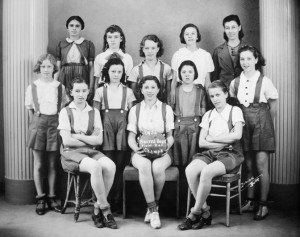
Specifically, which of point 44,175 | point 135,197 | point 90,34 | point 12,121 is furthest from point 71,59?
point 135,197

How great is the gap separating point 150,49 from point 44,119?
133 cm

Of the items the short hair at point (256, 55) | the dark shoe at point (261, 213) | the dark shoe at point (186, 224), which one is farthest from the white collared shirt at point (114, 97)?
the dark shoe at point (261, 213)

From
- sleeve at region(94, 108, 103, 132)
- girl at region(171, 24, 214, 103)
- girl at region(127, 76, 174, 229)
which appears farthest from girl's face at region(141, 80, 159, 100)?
sleeve at region(94, 108, 103, 132)

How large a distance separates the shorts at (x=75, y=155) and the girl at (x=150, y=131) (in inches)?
14.4

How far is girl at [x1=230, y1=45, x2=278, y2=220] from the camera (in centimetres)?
438

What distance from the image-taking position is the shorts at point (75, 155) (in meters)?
4.18

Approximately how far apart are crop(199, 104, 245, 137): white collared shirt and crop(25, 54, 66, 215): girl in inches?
59.8

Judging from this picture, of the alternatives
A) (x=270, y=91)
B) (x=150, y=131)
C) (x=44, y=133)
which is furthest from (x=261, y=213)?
(x=44, y=133)

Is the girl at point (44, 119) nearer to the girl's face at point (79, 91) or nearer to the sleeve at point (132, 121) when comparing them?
the girl's face at point (79, 91)

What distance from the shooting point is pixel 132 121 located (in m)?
4.49

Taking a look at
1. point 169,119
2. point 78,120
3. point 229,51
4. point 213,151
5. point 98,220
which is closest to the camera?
point 98,220

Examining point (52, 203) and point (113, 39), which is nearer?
point (52, 203)

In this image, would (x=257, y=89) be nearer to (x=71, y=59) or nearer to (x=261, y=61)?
(x=261, y=61)

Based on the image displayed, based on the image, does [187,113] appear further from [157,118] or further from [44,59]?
[44,59]
